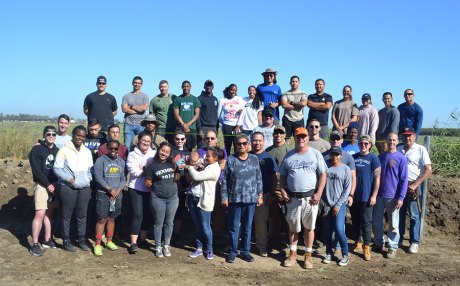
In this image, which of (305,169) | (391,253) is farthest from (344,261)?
(305,169)

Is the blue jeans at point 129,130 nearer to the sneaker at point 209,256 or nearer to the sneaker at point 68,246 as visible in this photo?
the sneaker at point 68,246

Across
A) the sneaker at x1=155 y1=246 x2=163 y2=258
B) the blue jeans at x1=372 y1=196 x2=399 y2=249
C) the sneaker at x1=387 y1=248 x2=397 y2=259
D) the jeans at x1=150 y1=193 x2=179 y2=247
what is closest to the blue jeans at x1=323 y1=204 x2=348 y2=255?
the blue jeans at x1=372 y1=196 x2=399 y2=249

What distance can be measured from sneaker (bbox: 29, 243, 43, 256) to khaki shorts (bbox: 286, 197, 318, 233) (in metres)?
4.30

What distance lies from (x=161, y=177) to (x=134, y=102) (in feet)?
10.7

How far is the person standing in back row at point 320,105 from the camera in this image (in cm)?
1004

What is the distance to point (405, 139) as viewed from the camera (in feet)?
27.1

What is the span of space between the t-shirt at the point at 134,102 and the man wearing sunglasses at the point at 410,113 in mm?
5875

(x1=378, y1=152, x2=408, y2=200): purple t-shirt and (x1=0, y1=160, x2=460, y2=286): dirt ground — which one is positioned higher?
(x1=378, y1=152, x2=408, y2=200): purple t-shirt

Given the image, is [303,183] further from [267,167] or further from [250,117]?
[250,117]

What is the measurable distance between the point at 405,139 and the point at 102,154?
5461 millimetres

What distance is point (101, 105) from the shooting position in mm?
9836

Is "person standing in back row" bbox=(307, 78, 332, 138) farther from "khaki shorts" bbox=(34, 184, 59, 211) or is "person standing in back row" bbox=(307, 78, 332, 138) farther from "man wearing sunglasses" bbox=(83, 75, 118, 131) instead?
"khaki shorts" bbox=(34, 184, 59, 211)

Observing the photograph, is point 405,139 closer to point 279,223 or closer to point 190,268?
point 279,223

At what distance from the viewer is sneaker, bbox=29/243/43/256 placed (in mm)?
7734
